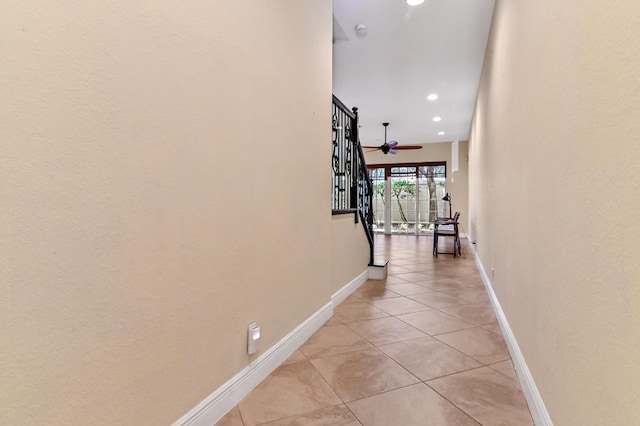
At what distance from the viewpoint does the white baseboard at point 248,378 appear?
1419mm

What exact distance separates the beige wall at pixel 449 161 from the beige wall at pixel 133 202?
8937 millimetres

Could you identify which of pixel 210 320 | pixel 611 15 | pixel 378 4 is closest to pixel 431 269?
pixel 378 4

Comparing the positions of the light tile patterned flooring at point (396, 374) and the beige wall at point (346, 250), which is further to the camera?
the beige wall at point (346, 250)

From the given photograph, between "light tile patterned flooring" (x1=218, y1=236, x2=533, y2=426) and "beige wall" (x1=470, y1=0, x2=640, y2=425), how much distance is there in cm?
30

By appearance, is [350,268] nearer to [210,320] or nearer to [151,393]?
[210,320]

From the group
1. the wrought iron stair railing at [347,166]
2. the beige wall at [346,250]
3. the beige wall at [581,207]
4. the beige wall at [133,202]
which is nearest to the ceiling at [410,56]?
the wrought iron stair railing at [347,166]

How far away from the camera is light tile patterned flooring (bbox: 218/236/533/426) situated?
1.55 m

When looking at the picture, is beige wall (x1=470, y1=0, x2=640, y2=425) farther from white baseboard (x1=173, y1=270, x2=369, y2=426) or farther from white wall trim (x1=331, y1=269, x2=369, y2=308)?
white wall trim (x1=331, y1=269, x2=369, y2=308)

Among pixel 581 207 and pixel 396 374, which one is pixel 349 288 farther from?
pixel 581 207

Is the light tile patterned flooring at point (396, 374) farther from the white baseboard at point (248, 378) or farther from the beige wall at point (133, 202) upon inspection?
the beige wall at point (133, 202)

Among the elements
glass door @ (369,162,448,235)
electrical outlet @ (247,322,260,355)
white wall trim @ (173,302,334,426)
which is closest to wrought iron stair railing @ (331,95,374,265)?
white wall trim @ (173,302,334,426)

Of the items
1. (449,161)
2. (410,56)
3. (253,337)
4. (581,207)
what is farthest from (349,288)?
(449,161)

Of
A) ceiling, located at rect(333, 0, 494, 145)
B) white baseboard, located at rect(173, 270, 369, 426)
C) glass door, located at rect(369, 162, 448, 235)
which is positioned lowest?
white baseboard, located at rect(173, 270, 369, 426)

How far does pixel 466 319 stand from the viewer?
288 centimetres
